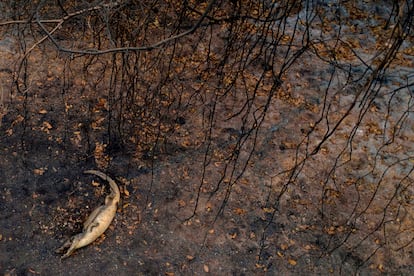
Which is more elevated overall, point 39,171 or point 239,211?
point 239,211

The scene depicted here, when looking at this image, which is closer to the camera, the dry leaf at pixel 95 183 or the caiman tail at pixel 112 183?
the caiman tail at pixel 112 183

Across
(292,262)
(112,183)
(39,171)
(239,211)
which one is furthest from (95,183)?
(292,262)

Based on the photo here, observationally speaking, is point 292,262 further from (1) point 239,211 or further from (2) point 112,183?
(2) point 112,183

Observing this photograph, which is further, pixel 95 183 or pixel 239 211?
pixel 95 183

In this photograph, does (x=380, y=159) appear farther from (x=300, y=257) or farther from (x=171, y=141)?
(x=171, y=141)

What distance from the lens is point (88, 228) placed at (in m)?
3.72

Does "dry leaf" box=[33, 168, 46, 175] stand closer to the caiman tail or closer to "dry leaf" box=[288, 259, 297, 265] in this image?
the caiman tail

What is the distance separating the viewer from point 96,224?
12.3 feet

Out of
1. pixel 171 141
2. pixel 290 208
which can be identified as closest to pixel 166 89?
pixel 171 141

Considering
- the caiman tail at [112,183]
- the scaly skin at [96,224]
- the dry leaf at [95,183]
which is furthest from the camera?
the dry leaf at [95,183]

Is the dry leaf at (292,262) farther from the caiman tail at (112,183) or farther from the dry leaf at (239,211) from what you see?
the caiman tail at (112,183)

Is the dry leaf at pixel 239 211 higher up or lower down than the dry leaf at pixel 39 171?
higher up

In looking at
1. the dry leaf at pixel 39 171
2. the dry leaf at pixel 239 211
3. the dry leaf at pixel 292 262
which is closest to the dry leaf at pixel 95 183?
the dry leaf at pixel 39 171

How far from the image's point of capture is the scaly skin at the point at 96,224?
3.65m
